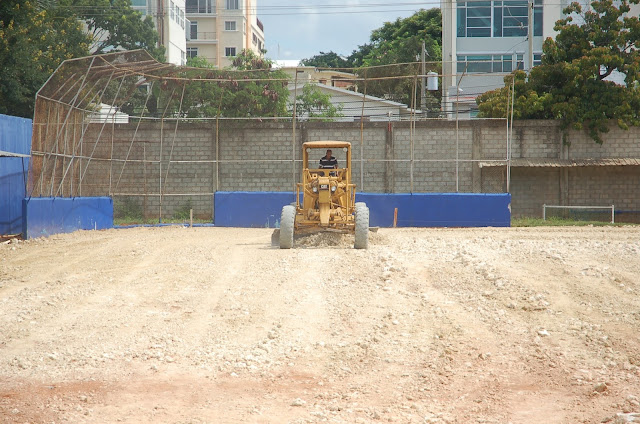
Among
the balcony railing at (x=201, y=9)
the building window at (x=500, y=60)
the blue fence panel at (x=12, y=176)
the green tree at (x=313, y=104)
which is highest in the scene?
the balcony railing at (x=201, y=9)

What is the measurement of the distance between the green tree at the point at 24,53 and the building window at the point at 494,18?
2100 cm

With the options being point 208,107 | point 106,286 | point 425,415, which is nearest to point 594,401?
point 425,415

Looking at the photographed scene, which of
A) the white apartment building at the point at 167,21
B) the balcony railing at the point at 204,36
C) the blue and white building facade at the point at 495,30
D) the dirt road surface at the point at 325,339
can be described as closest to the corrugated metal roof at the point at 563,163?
the dirt road surface at the point at 325,339

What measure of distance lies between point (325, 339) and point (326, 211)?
7052 millimetres

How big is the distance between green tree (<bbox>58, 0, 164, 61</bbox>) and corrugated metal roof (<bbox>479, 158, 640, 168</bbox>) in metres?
26.1

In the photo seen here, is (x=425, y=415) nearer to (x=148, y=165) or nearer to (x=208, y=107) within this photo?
(x=148, y=165)

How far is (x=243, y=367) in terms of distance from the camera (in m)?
7.34

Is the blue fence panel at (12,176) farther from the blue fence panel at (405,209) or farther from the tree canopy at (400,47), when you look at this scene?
the tree canopy at (400,47)

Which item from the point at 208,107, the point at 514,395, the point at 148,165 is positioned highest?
the point at 208,107

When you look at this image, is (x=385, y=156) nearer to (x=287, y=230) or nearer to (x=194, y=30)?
(x=287, y=230)

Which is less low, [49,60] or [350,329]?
[49,60]

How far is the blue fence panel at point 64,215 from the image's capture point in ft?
59.7

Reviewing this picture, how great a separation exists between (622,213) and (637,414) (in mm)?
23342

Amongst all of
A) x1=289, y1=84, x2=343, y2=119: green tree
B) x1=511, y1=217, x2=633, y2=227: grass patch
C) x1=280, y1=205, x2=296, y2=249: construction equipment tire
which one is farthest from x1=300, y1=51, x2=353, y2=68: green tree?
x1=280, y1=205, x2=296, y2=249: construction equipment tire
